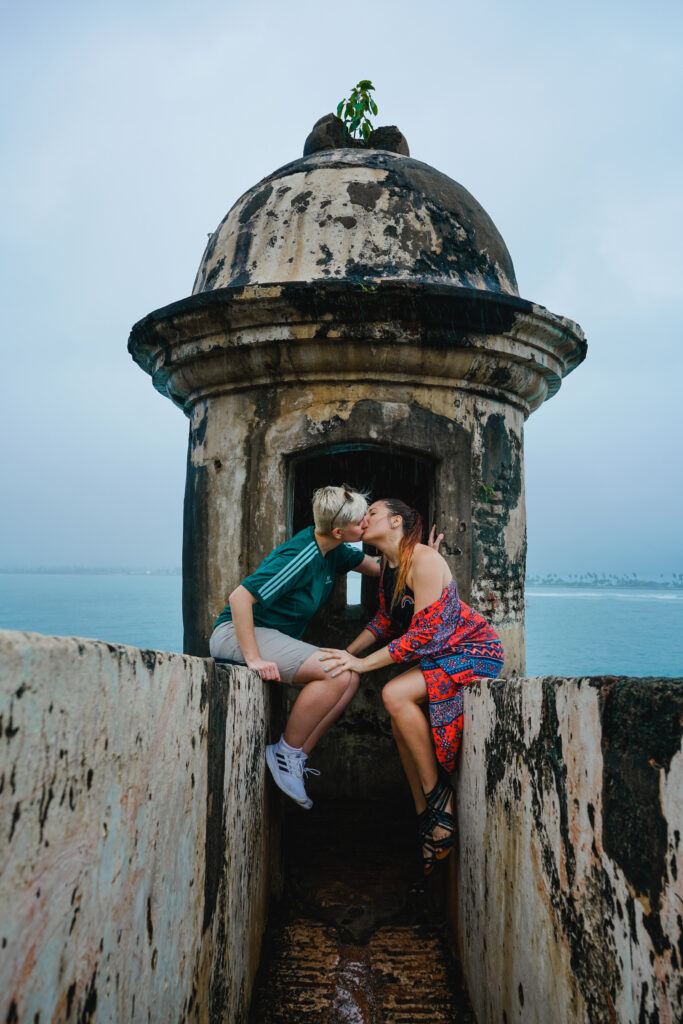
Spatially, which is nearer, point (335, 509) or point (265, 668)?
point (265, 668)

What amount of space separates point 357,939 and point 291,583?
149cm

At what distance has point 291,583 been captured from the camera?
3.09m

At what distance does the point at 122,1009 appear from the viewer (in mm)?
1016

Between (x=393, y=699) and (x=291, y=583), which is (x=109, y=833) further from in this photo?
(x=291, y=583)

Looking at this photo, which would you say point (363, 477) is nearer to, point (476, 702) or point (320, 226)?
point (320, 226)

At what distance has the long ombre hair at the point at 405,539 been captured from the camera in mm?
3131

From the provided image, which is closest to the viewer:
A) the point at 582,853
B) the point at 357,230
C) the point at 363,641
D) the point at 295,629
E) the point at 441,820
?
the point at 582,853

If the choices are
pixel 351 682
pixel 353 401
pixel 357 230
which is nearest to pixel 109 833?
pixel 351 682

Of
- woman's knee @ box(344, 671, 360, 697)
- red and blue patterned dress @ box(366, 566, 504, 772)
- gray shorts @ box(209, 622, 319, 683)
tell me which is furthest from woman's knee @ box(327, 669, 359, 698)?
red and blue patterned dress @ box(366, 566, 504, 772)

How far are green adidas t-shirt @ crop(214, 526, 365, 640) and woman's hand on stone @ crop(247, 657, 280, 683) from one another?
27 cm

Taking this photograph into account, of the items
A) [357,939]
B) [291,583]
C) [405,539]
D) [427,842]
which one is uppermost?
[405,539]

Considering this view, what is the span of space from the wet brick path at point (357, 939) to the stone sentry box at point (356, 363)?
1.34 metres

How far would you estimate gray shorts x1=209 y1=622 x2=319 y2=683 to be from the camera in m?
3.06

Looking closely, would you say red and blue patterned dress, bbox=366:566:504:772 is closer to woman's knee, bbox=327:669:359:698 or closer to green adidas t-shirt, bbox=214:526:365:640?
woman's knee, bbox=327:669:359:698
